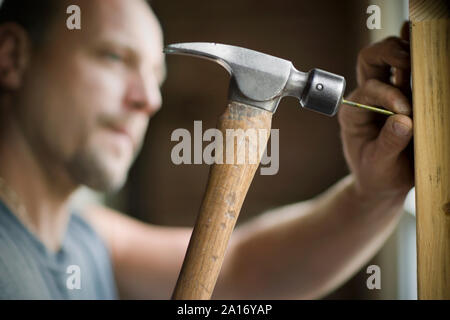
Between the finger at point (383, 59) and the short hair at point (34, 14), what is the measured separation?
51cm

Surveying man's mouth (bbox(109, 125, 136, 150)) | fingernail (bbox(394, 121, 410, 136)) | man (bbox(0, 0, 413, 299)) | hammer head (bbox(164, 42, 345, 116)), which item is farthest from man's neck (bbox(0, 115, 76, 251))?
fingernail (bbox(394, 121, 410, 136))

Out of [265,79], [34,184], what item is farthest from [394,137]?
[34,184]

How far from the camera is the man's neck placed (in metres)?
0.65

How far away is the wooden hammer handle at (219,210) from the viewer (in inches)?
12.9

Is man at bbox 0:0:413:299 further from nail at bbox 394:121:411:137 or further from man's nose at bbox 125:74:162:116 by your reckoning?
nail at bbox 394:121:411:137

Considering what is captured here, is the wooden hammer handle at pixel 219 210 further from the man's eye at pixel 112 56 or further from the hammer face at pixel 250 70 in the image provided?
the man's eye at pixel 112 56

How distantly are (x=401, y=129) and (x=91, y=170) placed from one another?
512mm

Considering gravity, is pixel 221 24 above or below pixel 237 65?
above

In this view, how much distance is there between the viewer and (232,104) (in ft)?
1.11

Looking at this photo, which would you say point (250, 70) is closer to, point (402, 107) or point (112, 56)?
point (402, 107)

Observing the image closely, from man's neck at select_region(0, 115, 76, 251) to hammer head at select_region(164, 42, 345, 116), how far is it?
0.44 metres
